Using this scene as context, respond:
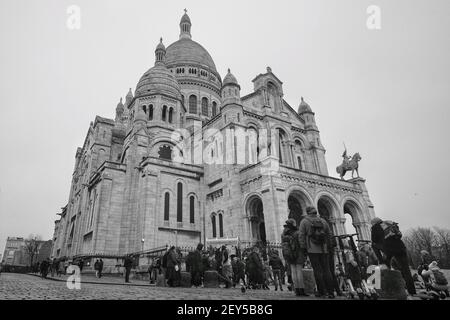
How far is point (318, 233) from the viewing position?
21.2 feet

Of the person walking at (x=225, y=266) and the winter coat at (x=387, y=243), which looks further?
the person walking at (x=225, y=266)

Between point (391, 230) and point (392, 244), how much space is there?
385 millimetres

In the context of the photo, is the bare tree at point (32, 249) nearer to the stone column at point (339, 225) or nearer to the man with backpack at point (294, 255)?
the stone column at point (339, 225)

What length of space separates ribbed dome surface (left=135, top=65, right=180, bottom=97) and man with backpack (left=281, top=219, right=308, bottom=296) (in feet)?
97.1

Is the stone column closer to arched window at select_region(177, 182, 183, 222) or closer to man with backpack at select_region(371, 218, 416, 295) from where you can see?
arched window at select_region(177, 182, 183, 222)

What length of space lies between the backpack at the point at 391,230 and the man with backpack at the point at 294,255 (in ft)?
7.24

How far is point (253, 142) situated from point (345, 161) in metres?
8.82

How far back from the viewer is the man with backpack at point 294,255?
278 inches

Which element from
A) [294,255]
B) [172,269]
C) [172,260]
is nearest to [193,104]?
[172,260]

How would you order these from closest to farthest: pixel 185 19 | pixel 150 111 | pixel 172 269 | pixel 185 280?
pixel 172 269, pixel 185 280, pixel 150 111, pixel 185 19

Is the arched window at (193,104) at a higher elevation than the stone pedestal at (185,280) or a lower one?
higher

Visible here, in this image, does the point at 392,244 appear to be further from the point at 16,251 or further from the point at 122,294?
the point at 16,251

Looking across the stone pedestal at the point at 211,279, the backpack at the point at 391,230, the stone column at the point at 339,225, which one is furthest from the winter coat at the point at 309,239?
the stone column at the point at 339,225
